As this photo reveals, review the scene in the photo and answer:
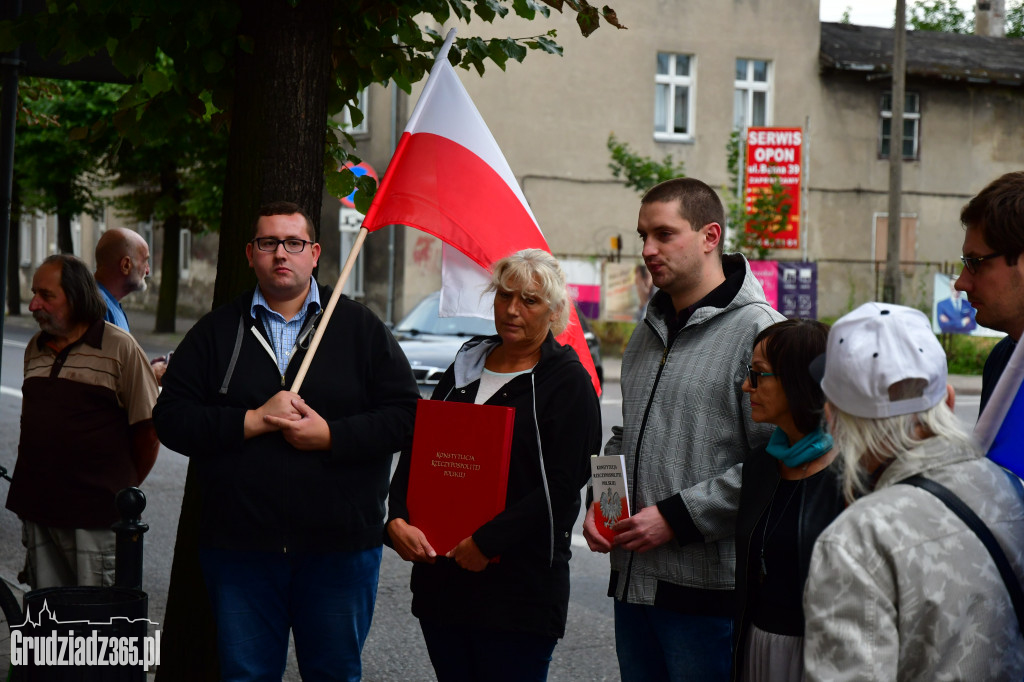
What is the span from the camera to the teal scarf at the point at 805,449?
2.70 metres

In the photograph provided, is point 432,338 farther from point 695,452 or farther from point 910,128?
point 910,128

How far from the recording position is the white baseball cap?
210 centimetres

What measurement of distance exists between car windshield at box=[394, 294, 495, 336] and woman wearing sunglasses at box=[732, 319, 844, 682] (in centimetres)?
1019

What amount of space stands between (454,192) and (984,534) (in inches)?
107

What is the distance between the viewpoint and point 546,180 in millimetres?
27266

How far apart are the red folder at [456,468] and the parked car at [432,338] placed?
841 cm

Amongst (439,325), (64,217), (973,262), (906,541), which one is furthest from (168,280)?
(906,541)

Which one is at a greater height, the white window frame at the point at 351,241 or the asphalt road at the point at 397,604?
the white window frame at the point at 351,241

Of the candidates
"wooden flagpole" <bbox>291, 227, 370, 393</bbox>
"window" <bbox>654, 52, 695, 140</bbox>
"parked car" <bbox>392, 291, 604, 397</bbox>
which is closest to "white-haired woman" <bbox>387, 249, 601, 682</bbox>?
"wooden flagpole" <bbox>291, 227, 370, 393</bbox>

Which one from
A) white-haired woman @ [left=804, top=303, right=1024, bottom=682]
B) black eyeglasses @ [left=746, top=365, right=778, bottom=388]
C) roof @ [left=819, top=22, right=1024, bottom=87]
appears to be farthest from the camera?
roof @ [left=819, top=22, right=1024, bottom=87]

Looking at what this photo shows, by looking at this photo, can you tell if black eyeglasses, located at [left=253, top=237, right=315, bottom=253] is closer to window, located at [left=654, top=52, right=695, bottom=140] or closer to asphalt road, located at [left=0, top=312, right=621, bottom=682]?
asphalt road, located at [left=0, top=312, right=621, bottom=682]

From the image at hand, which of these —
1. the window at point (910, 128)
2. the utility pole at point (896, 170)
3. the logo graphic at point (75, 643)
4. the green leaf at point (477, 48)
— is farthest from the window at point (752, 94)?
the logo graphic at point (75, 643)

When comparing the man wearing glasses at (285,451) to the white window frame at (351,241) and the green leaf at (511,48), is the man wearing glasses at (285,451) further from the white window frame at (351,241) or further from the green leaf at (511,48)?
the white window frame at (351,241)

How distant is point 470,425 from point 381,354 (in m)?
0.53
